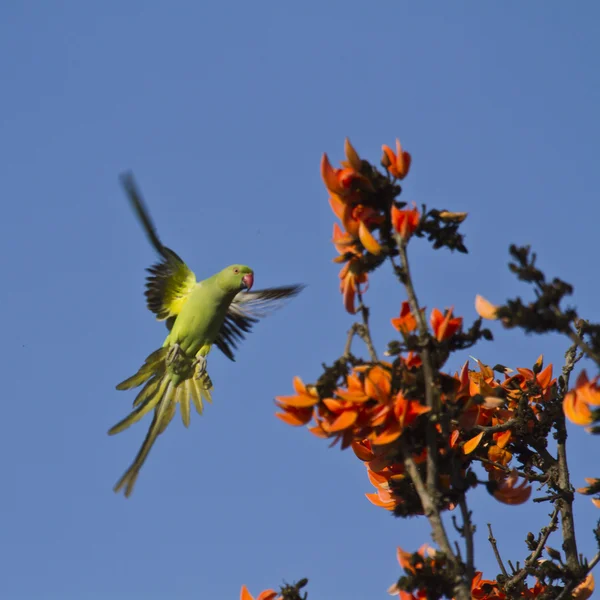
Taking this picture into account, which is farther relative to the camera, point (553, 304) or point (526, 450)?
point (526, 450)

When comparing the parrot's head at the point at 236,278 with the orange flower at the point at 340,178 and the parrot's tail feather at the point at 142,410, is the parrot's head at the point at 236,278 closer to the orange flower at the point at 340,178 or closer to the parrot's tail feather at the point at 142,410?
the parrot's tail feather at the point at 142,410

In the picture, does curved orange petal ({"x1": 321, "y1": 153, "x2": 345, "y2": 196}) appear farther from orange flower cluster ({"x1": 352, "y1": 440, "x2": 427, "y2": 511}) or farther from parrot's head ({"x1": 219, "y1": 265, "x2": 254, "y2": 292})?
parrot's head ({"x1": 219, "y1": 265, "x2": 254, "y2": 292})

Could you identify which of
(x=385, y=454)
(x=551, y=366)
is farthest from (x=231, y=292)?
(x=385, y=454)

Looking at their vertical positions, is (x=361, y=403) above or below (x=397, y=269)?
below

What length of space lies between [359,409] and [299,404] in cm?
23

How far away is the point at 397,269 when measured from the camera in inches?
130

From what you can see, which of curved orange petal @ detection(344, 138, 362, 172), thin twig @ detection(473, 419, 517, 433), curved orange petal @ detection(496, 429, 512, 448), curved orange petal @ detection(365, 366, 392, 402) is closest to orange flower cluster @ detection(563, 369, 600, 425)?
curved orange petal @ detection(365, 366, 392, 402)

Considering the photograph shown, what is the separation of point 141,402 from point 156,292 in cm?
154

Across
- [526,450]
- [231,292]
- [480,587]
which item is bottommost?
[480,587]

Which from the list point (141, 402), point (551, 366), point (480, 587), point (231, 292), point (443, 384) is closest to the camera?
point (443, 384)

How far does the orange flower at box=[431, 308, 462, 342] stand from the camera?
3293 millimetres

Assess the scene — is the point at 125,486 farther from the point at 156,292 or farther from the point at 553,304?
the point at 553,304

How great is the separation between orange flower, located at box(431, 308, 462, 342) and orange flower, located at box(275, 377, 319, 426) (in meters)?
0.51

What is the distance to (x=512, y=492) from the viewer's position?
141 inches
